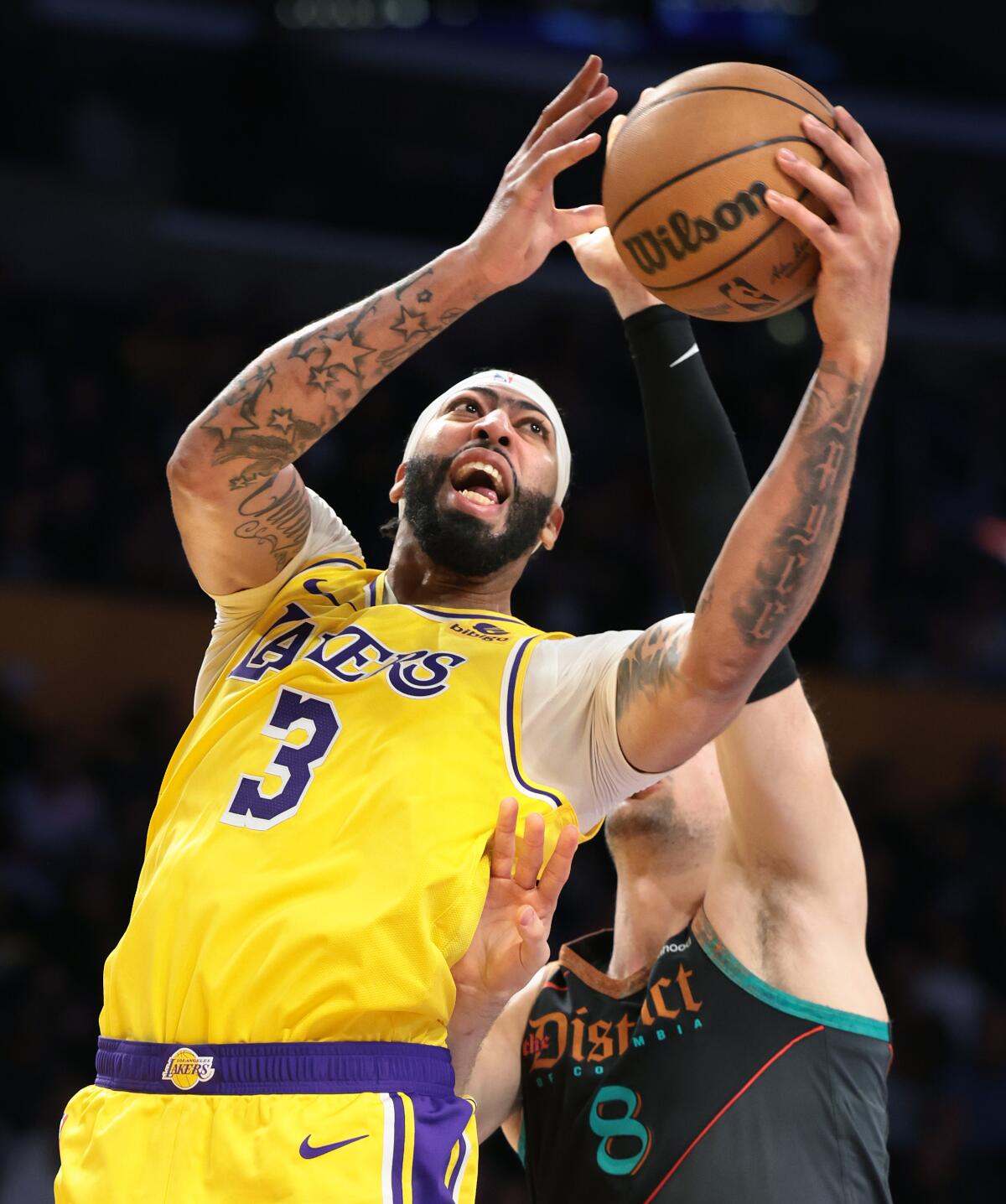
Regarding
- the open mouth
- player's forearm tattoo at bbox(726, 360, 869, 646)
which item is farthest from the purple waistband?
the open mouth

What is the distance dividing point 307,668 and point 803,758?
3.22 feet

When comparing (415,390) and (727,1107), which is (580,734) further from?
(415,390)

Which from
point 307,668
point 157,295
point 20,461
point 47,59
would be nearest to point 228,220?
point 157,295

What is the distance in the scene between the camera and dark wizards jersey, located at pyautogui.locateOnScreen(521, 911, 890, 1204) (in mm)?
2916

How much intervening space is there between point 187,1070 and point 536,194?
161cm

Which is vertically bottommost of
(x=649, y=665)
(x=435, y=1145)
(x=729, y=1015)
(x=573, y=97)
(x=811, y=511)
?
(x=729, y=1015)

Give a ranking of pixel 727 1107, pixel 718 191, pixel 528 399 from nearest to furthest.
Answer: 1. pixel 718 191
2. pixel 727 1107
3. pixel 528 399

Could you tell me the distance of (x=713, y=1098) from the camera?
Result: 2982 millimetres

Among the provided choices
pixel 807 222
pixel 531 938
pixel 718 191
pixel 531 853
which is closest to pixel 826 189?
pixel 807 222

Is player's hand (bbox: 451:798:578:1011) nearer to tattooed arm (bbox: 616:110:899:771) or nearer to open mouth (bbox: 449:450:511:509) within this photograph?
tattooed arm (bbox: 616:110:899:771)

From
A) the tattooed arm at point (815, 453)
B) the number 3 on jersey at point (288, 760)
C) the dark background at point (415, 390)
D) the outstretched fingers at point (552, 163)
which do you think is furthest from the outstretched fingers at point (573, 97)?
the dark background at point (415, 390)

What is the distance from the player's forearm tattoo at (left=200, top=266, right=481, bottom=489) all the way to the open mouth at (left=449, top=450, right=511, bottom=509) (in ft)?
1.17

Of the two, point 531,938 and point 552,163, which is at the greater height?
point 552,163

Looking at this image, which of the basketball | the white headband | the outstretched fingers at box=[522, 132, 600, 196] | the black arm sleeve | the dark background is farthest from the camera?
the dark background
